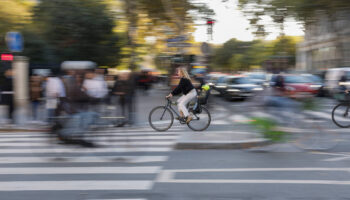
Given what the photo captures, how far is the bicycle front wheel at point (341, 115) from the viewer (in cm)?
1001

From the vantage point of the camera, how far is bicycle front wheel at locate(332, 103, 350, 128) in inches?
394

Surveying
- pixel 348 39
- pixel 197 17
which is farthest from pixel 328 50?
pixel 197 17

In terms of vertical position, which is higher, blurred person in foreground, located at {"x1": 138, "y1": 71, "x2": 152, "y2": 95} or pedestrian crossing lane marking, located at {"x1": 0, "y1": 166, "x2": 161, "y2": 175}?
blurred person in foreground, located at {"x1": 138, "y1": 71, "x2": 152, "y2": 95}

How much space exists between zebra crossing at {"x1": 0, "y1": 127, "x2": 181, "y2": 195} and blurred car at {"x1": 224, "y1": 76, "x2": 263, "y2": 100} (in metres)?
12.0

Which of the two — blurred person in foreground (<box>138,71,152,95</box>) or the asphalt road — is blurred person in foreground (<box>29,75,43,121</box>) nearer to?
the asphalt road

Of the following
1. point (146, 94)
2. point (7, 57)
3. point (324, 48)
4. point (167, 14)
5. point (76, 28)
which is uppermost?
point (167, 14)

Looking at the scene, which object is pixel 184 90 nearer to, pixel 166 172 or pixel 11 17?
pixel 166 172

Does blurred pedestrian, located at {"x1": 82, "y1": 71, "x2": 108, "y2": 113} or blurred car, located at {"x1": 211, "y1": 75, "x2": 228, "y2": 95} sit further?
blurred car, located at {"x1": 211, "y1": 75, "x2": 228, "y2": 95}

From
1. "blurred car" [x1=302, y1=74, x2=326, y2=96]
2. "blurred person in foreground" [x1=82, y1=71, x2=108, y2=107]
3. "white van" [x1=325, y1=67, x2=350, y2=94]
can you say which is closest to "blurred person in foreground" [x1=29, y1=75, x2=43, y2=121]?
"blurred person in foreground" [x1=82, y1=71, x2=108, y2=107]

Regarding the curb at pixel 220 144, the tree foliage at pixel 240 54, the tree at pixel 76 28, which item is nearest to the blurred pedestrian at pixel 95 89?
the curb at pixel 220 144

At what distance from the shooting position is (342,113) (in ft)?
33.2

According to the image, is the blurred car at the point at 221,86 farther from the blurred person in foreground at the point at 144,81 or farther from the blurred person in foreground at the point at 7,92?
the blurred person in foreground at the point at 7,92

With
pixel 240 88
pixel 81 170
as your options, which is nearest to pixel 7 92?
pixel 81 170

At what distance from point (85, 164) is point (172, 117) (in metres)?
3.90
